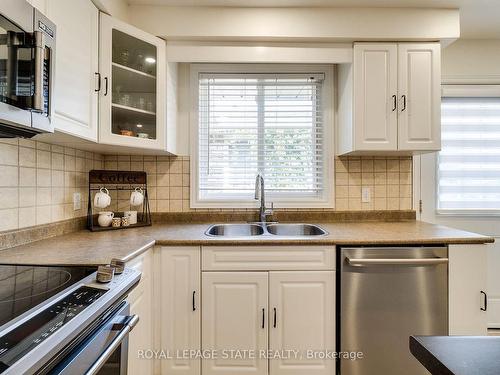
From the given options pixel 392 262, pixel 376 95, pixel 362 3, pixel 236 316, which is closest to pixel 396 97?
pixel 376 95

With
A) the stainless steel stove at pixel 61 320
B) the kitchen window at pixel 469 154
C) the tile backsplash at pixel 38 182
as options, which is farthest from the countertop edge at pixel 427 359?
the kitchen window at pixel 469 154

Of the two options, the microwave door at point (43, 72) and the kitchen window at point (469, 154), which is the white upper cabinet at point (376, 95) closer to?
the kitchen window at point (469, 154)

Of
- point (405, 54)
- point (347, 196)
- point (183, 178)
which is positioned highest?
point (405, 54)

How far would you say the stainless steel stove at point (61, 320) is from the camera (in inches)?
22.6

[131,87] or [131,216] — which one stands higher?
[131,87]

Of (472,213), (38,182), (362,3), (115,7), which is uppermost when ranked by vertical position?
(362,3)

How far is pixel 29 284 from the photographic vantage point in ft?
2.93

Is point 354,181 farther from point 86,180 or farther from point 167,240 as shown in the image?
point 86,180

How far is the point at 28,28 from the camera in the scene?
35.0 inches

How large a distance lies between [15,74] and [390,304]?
1960 millimetres

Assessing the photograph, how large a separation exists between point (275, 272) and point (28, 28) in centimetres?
150

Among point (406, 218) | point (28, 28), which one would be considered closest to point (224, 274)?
point (28, 28)

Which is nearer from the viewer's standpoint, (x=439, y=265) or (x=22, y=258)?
(x=22, y=258)

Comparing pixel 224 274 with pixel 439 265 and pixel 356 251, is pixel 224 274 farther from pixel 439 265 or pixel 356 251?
pixel 439 265
